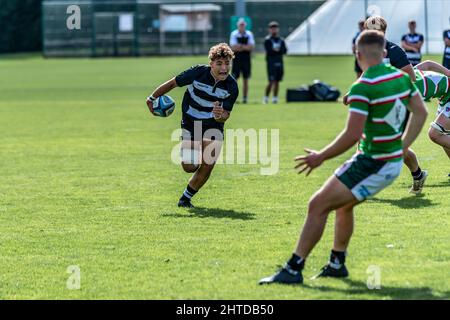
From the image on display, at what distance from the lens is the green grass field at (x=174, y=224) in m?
7.81

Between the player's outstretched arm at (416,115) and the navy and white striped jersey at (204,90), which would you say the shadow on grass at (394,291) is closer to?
the player's outstretched arm at (416,115)

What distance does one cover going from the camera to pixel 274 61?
1146 inches

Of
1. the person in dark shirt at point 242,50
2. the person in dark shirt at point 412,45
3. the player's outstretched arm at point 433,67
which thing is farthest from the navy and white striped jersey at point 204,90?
the person in dark shirt at point 242,50

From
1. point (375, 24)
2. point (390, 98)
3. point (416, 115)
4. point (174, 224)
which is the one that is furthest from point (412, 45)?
point (390, 98)

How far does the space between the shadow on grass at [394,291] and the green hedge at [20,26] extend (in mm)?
72144

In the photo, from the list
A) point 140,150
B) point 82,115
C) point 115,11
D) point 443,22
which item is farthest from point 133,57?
point 140,150

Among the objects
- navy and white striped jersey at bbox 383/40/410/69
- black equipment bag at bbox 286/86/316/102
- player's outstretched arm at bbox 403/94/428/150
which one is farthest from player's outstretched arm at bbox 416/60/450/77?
black equipment bag at bbox 286/86/316/102

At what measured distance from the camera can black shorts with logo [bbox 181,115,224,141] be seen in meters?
11.9

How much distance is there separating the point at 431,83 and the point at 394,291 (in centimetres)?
533

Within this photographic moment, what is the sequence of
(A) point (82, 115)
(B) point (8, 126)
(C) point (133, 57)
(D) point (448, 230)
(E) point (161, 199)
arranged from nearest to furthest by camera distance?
(D) point (448, 230) < (E) point (161, 199) < (B) point (8, 126) < (A) point (82, 115) < (C) point (133, 57)
